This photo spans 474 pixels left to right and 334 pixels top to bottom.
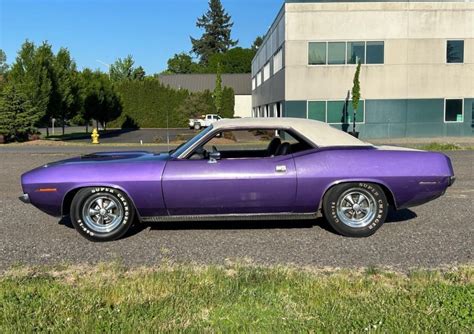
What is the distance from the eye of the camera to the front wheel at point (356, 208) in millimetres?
5410

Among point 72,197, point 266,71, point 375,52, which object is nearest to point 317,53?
point 375,52

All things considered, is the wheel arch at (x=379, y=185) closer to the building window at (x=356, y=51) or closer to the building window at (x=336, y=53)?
the building window at (x=336, y=53)

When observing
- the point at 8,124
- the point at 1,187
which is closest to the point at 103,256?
the point at 1,187

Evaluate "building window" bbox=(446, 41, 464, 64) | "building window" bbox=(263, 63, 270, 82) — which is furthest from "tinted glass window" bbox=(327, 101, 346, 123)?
"building window" bbox=(263, 63, 270, 82)

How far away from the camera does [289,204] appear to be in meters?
5.37

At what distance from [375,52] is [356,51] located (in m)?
1.12

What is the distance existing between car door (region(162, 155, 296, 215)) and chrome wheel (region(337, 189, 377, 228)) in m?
0.62

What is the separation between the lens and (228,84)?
68.4 meters

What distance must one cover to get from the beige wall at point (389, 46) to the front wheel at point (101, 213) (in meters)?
23.9

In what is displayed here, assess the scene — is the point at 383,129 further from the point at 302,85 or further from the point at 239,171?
the point at 239,171

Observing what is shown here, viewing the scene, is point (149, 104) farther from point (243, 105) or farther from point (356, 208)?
point (356, 208)

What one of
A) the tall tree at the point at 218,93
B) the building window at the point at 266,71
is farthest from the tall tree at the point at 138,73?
the building window at the point at 266,71

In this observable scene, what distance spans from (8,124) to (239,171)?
24.2 metres

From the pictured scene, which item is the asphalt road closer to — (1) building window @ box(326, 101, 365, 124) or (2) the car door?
(2) the car door
